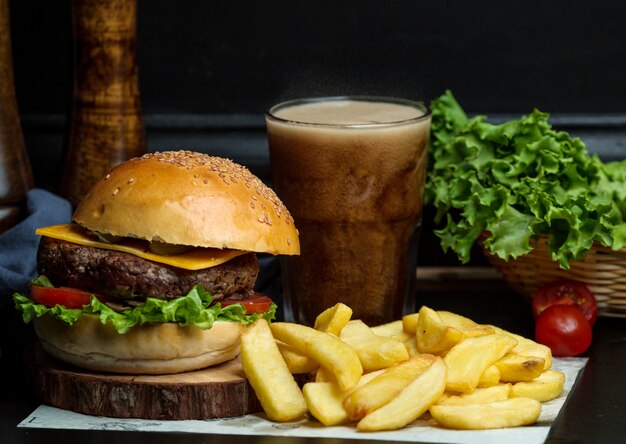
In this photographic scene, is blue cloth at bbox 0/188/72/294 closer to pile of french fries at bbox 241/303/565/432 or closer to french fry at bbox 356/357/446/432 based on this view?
pile of french fries at bbox 241/303/565/432

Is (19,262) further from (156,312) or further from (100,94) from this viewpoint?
(156,312)

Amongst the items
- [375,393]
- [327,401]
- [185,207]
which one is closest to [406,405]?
[375,393]

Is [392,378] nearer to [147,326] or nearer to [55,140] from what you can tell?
[147,326]

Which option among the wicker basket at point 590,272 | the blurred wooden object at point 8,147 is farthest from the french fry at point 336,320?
the blurred wooden object at point 8,147

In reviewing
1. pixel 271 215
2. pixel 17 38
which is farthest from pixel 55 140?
pixel 271 215

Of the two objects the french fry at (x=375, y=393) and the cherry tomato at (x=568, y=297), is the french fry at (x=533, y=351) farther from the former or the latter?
the cherry tomato at (x=568, y=297)

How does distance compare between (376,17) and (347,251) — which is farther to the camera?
(376,17)

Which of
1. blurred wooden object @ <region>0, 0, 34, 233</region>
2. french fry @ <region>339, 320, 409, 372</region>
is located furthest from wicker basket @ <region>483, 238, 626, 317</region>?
blurred wooden object @ <region>0, 0, 34, 233</region>
